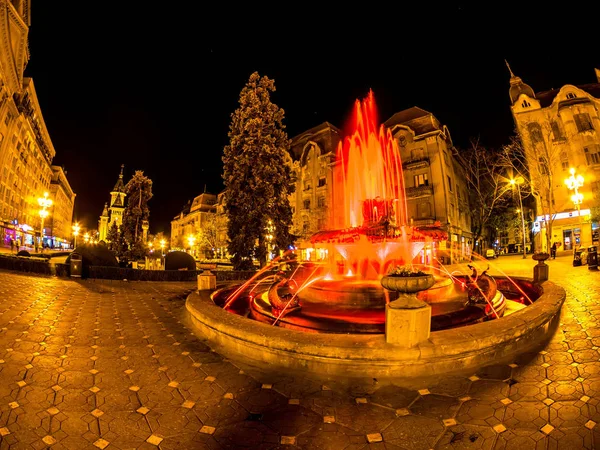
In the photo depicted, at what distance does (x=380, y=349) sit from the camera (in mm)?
4395

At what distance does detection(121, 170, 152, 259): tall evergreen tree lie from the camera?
1310 inches

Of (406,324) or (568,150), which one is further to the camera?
(568,150)

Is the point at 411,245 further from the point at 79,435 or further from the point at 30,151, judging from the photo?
the point at 30,151

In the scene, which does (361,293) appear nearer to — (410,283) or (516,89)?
(410,283)

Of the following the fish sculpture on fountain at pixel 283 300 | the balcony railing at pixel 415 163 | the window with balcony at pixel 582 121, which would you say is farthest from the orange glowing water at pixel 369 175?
the window with balcony at pixel 582 121

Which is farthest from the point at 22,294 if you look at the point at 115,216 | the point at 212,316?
the point at 115,216

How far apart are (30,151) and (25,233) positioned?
57.6 ft

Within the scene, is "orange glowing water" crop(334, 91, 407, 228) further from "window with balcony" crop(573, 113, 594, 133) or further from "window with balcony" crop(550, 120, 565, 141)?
"window with balcony" crop(573, 113, 594, 133)

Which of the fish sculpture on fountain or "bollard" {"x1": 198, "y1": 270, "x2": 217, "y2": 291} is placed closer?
the fish sculpture on fountain

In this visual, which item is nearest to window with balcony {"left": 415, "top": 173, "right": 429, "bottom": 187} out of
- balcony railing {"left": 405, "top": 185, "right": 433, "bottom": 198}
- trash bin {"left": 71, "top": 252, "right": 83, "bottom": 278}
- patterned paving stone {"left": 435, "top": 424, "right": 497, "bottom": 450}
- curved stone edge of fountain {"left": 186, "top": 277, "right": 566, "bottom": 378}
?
balcony railing {"left": 405, "top": 185, "right": 433, "bottom": 198}

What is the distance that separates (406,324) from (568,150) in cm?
5062

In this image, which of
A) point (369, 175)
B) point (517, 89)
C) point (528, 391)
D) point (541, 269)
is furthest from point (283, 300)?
point (517, 89)

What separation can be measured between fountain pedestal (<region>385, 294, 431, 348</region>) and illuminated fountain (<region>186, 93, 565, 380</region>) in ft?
0.11

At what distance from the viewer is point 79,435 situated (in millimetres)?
3115
